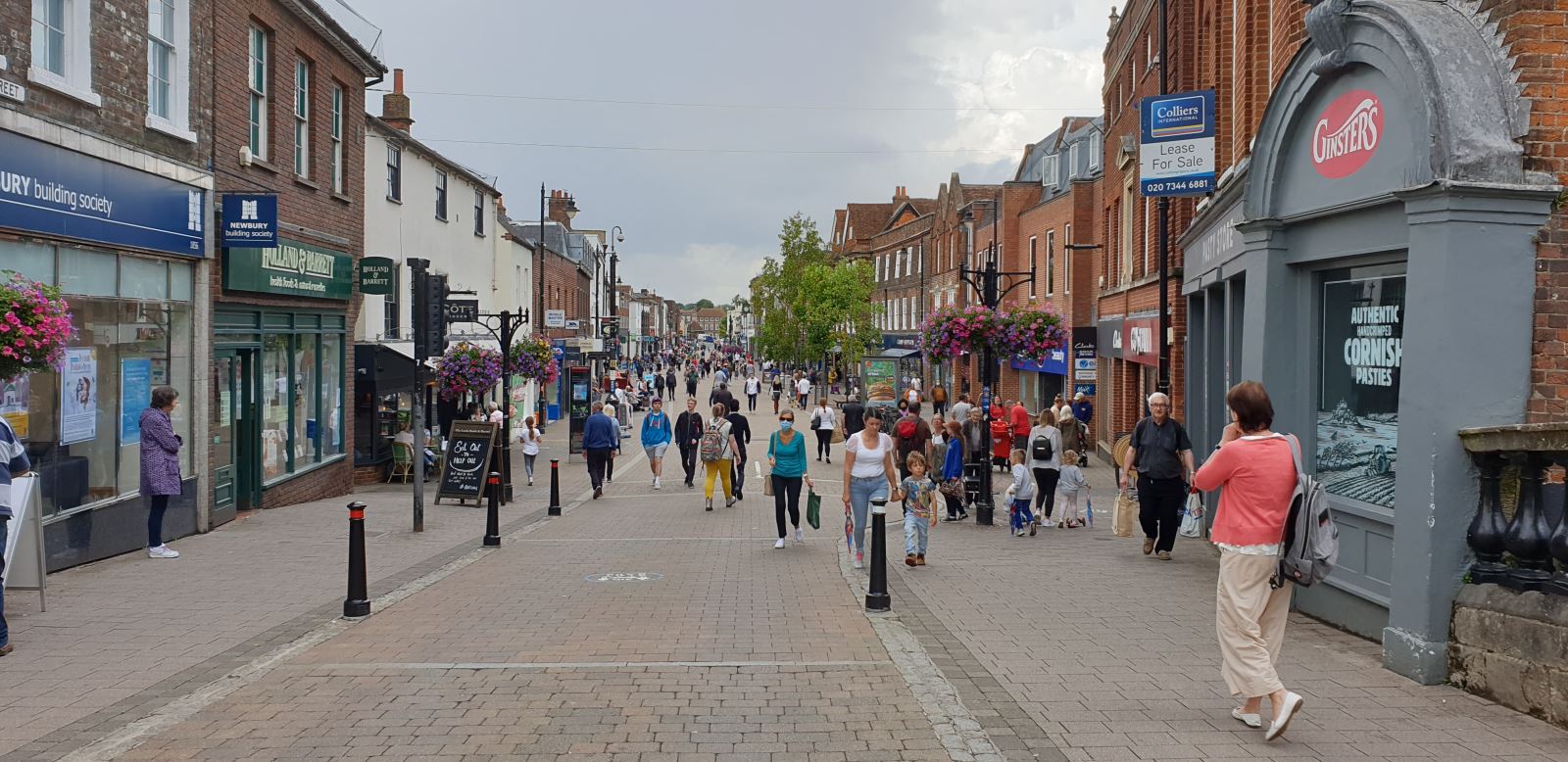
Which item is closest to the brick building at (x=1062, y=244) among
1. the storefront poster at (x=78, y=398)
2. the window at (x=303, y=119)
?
the window at (x=303, y=119)

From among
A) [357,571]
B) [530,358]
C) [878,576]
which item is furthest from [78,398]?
[530,358]

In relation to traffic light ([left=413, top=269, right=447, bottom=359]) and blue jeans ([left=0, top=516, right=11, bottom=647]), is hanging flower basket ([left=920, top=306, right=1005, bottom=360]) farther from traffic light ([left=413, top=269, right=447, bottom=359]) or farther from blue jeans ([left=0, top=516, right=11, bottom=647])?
blue jeans ([left=0, top=516, right=11, bottom=647])

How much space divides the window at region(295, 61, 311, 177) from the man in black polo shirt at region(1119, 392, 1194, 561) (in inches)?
483

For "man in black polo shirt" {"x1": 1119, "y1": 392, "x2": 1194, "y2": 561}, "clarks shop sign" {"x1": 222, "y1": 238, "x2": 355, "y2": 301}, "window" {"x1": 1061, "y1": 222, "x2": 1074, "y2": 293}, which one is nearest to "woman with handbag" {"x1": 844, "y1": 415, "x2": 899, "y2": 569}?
"man in black polo shirt" {"x1": 1119, "y1": 392, "x2": 1194, "y2": 561}

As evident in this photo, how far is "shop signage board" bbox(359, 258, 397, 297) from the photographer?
753 inches

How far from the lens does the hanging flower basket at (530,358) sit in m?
27.5

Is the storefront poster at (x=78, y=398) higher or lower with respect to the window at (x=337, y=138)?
lower

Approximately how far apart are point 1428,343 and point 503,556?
9.06m

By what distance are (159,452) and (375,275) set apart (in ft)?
26.2

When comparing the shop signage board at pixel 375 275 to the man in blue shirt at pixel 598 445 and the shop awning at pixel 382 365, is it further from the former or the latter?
the man in blue shirt at pixel 598 445

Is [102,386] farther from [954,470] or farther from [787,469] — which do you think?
[954,470]

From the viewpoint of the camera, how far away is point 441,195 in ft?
97.1

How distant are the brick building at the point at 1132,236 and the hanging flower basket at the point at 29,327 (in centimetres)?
1452

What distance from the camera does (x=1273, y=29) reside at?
36.8 feet
